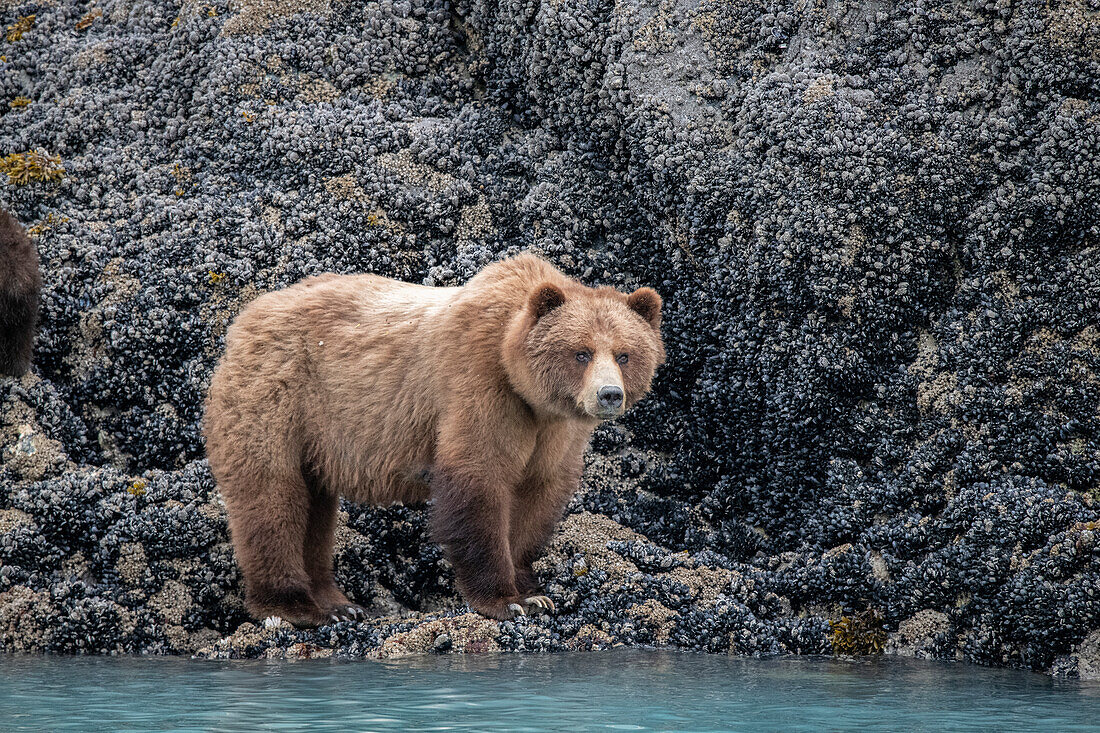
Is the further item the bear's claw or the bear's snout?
the bear's claw

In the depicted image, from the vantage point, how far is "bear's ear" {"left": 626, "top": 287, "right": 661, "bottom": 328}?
645 centimetres

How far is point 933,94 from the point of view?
275 inches

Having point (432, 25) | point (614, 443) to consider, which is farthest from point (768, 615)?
point (432, 25)

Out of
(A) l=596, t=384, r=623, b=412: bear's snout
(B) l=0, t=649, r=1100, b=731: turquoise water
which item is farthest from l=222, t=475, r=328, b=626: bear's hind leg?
(A) l=596, t=384, r=623, b=412: bear's snout

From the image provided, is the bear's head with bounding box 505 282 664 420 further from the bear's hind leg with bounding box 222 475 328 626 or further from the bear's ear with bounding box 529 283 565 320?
the bear's hind leg with bounding box 222 475 328 626

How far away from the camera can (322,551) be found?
698cm

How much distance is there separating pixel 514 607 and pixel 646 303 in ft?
5.81

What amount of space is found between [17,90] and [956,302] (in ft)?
22.5

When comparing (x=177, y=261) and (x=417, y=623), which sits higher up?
(x=177, y=261)

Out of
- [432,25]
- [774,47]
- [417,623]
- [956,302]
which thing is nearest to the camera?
[417,623]

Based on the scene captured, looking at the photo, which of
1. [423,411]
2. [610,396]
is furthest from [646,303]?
[423,411]

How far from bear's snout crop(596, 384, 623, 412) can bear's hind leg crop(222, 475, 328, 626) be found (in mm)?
2023

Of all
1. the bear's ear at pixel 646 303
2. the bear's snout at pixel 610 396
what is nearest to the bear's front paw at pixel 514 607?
the bear's snout at pixel 610 396

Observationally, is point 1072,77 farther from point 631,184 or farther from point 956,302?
point 631,184
